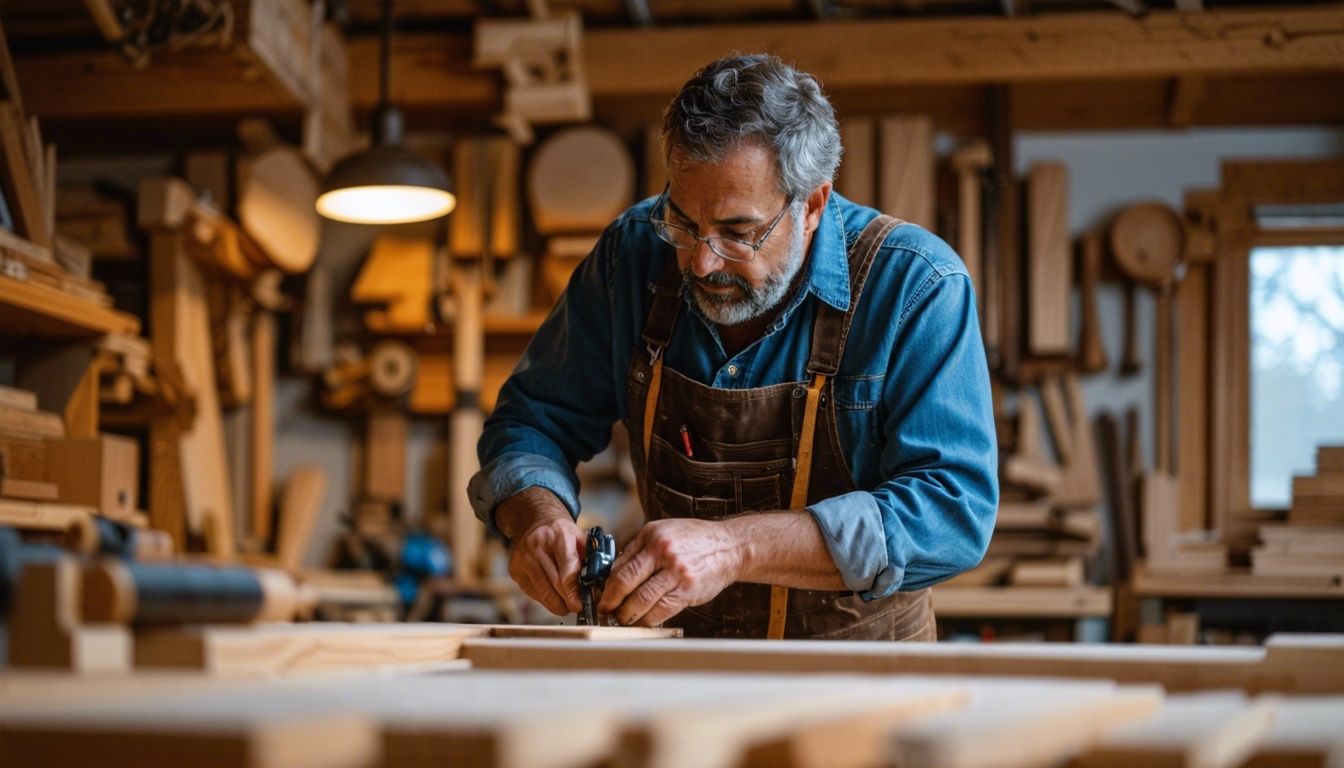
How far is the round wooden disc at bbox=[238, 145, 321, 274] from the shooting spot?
18.0 feet

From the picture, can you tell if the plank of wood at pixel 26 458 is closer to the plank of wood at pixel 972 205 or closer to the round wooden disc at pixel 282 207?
the round wooden disc at pixel 282 207

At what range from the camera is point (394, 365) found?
5992 millimetres

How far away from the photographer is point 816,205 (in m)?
2.71

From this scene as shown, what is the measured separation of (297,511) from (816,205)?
383cm

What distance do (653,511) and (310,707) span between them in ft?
6.60

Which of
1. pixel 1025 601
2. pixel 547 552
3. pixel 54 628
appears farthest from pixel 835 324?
pixel 1025 601

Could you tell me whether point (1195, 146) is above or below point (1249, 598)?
above

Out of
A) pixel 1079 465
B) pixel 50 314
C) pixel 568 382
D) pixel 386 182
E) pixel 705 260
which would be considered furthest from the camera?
pixel 1079 465

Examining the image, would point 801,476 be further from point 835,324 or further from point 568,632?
point 568,632

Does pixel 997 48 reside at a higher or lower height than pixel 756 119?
higher

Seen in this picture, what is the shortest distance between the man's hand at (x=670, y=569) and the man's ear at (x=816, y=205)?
68 cm

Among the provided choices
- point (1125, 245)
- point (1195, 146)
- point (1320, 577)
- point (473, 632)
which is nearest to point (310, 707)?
point (473, 632)

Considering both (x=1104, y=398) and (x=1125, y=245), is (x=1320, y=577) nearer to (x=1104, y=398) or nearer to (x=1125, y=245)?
(x=1104, y=398)

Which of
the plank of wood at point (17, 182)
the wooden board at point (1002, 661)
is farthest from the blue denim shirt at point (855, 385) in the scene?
the plank of wood at point (17, 182)
